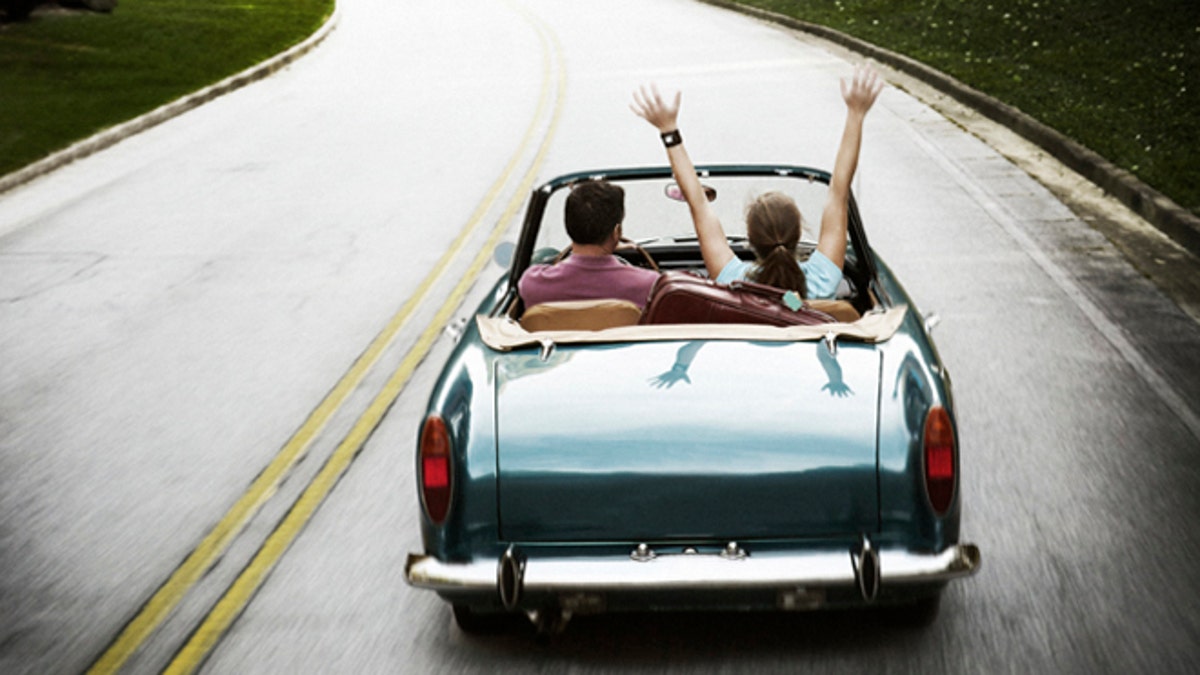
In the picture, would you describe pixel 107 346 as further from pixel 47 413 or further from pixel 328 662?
pixel 328 662

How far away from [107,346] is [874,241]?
541cm

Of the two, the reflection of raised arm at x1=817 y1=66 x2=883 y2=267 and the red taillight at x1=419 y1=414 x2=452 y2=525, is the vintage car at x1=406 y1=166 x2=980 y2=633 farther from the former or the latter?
the reflection of raised arm at x1=817 y1=66 x2=883 y2=267

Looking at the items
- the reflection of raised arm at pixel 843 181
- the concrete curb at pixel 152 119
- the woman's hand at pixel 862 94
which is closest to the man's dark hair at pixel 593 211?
the reflection of raised arm at pixel 843 181

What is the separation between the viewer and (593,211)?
4922 mm

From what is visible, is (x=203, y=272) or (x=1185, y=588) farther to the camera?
(x=203, y=272)

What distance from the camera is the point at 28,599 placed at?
5.02 meters

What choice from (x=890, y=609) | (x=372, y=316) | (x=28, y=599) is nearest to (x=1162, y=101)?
(x=372, y=316)

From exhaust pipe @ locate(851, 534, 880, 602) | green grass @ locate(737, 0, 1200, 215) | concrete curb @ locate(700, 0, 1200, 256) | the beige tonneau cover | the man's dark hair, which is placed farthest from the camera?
green grass @ locate(737, 0, 1200, 215)

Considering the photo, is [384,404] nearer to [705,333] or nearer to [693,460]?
[705,333]

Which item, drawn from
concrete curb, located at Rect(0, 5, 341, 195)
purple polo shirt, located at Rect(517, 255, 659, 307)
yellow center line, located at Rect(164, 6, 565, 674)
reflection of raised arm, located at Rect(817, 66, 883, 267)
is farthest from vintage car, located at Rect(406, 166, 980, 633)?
concrete curb, located at Rect(0, 5, 341, 195)

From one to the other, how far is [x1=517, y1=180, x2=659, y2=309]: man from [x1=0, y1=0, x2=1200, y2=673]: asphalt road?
1129 millimetres

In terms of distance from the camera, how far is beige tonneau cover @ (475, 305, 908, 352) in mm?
4402

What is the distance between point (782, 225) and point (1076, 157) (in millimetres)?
9783

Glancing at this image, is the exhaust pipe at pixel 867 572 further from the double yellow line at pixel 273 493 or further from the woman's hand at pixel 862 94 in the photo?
the double yellow line at pixel 273 493
